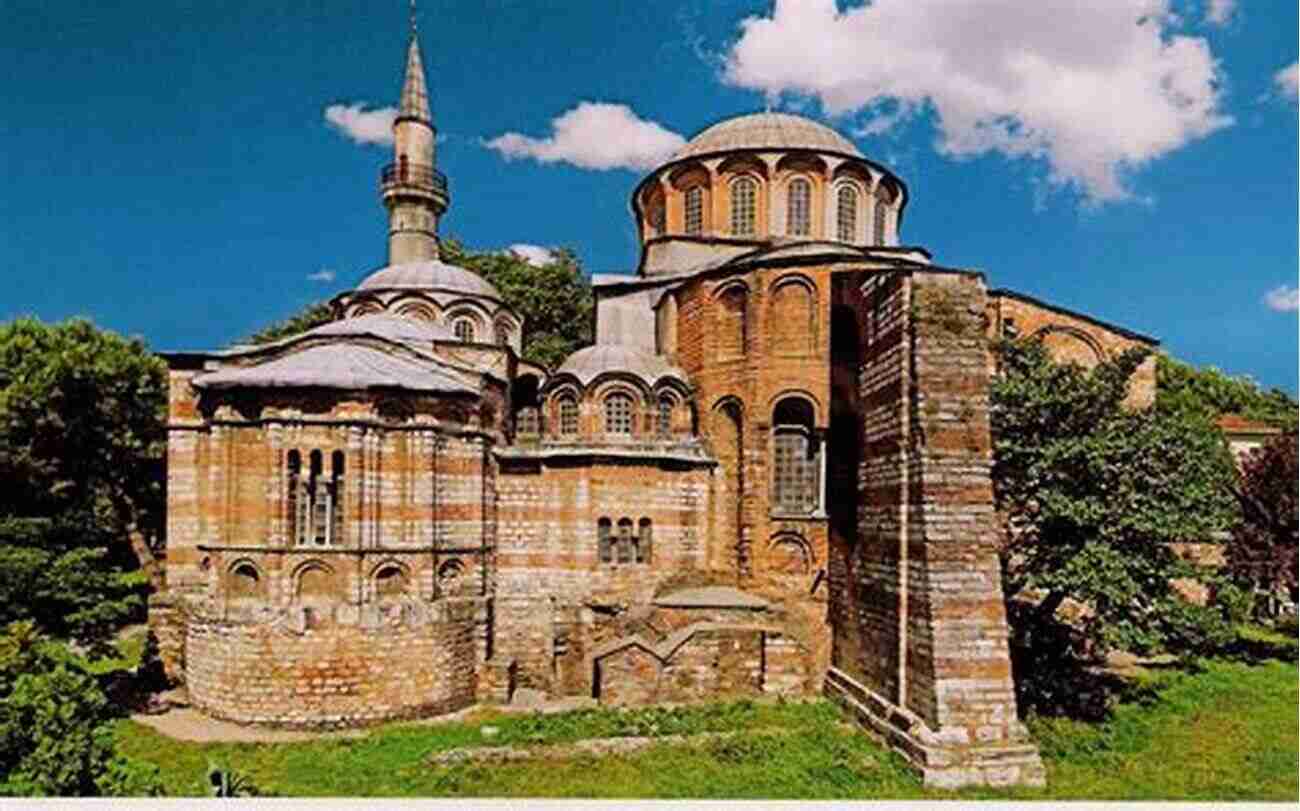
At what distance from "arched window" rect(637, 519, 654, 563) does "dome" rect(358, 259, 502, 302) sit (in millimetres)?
5804

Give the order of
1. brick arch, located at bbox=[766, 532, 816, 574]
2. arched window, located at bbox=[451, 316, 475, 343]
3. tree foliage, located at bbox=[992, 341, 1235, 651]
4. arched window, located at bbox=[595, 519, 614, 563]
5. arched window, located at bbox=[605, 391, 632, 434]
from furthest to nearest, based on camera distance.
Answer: arched window, located at bbox=[451, 316, 475, 343], arched window, located at bbox=[605, 391, 632, 434], arched window, located at bbox=[595, 519, 614, 563], brick arch, located at bbox=[766, 532, 816, 574], tree foliage, located at bbox=[992, 341, 1235, 651]

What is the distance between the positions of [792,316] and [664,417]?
230cm

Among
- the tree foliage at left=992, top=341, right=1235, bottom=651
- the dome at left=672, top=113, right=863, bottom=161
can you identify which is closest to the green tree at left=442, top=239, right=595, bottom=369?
the dome at left=672, top=113, right=863, bottom=161

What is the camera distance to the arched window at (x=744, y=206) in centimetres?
1439

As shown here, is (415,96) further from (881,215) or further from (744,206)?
(881,215)

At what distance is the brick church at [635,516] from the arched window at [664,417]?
61 millimetres

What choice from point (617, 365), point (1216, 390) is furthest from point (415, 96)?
point (1216, 390)

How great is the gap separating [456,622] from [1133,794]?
7372 millimetres

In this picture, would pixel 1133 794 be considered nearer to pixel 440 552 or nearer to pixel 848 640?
pixel 848 640

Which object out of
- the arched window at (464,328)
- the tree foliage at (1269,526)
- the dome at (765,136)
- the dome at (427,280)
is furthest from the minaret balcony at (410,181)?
the tree foliage at (1269,526)

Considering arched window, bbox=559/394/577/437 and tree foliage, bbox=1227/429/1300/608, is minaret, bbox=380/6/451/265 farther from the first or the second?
tree foliage, bbox=1227/429/1300/608

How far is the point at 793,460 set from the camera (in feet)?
38.3

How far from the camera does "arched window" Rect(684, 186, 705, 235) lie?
48.2ft

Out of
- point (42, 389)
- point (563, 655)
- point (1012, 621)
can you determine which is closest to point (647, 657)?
point (563, 655)
